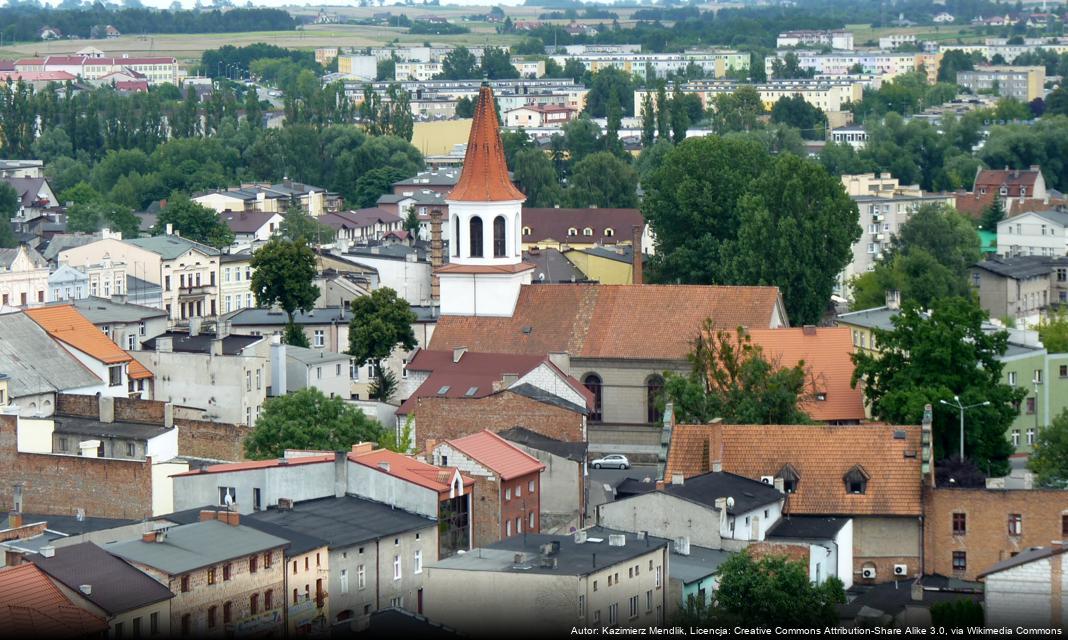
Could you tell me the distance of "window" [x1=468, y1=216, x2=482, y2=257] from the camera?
8294 centimetres

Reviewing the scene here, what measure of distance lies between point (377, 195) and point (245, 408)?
85826 mm

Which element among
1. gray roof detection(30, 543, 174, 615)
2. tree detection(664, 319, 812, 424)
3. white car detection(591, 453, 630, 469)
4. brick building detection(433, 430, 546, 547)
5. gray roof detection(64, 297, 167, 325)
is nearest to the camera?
gray roof detection(30, 543, 174, 615)

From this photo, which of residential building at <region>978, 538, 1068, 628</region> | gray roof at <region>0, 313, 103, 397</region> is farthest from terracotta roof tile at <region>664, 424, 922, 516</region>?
gray roof at <region>0, 313, 103, 397</region>

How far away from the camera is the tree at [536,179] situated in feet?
513

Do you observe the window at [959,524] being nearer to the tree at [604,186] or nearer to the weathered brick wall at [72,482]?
the weathered brick wall at [72,482]

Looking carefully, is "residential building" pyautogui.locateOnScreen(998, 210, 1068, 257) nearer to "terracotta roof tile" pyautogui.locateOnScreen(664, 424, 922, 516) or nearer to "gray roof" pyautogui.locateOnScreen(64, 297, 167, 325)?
"gray roof" pyautogui.locateOnScreen(64, 297, 167, 325)

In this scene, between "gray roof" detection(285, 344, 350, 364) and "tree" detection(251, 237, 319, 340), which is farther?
"tree" detection(251, 237, 319, 340)

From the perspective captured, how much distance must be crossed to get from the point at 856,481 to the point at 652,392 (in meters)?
17.2

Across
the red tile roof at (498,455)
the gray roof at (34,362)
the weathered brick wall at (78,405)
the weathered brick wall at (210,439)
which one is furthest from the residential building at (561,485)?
the gray roof at (34,362)

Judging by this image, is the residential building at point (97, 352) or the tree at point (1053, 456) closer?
the tree at point (1053, 456)

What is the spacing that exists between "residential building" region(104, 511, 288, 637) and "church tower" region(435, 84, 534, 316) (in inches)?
1132

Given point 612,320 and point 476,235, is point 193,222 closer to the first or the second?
point 476,235

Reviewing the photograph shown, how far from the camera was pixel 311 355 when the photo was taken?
84500mm

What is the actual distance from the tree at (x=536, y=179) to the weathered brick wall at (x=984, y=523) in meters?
94.4
